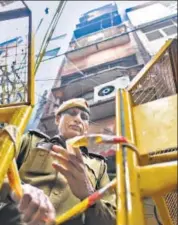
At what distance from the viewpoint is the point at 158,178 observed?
0.42 metres

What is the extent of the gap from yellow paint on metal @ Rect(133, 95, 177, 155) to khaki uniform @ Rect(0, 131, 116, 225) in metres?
0.43

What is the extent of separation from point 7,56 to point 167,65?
517 mm

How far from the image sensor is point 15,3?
0.90 meters

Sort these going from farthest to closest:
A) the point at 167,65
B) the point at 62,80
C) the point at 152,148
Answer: the point at 62,80 < the point at 167,65 < the point at 152,148

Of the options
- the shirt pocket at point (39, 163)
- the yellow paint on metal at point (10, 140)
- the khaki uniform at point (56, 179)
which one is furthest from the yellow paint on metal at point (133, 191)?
the shirt pocket at point (39, 163)

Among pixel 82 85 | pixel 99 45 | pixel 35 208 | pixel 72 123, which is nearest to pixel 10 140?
pixel 35 208

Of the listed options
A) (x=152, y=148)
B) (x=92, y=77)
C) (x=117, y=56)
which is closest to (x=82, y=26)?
(x=117, y=56)

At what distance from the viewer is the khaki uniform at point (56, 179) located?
935 millimetres

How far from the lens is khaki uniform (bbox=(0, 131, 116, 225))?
36.8 inches

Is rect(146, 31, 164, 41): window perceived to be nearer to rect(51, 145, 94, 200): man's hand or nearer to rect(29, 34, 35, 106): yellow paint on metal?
rect(29, 34, 35, 106): yellow paint on metal

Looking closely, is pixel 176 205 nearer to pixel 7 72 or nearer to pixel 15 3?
pixel 7 72

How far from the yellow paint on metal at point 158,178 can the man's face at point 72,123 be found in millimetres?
851

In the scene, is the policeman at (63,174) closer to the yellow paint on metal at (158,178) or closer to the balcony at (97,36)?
the yellow paint on metal at (158,178)

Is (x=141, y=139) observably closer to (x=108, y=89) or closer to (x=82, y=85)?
(x=108, y=89)
